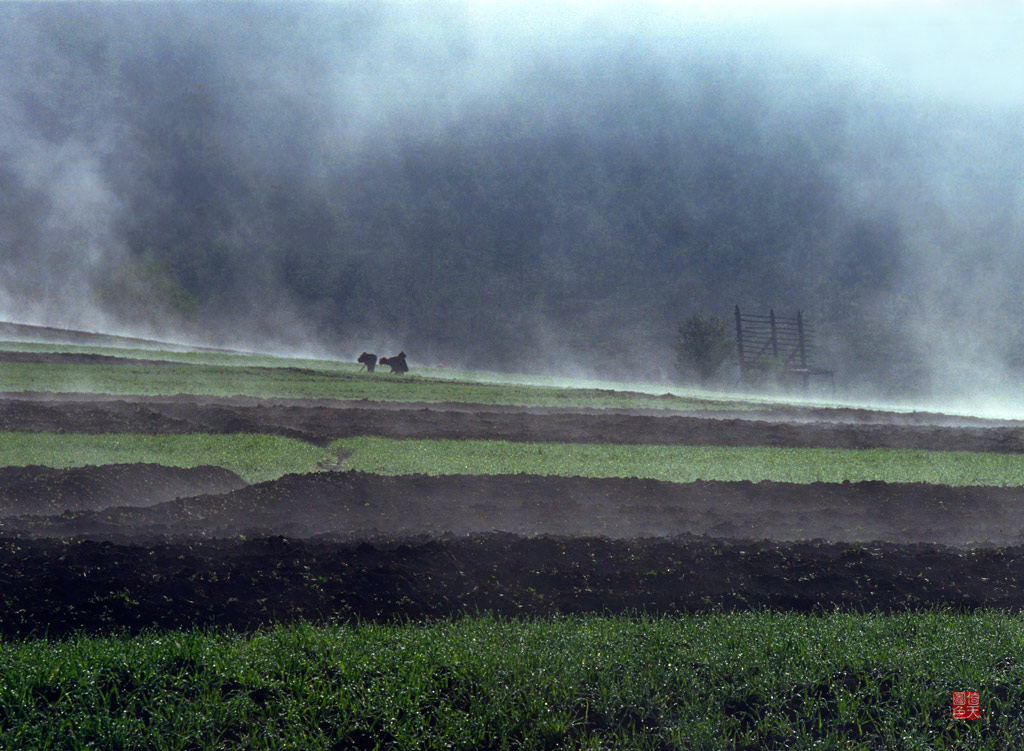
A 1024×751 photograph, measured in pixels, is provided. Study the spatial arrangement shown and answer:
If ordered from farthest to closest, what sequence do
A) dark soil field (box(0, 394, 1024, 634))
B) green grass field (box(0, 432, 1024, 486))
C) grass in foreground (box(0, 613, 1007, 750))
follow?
green grass field (box(0, 432, 1024, 486)), dark soil field (box(0, 394, 1024, 634)), grass in foreground (box(0, 613, 1007, 750))

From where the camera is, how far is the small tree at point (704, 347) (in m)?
41.7

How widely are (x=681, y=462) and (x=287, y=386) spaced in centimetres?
1331

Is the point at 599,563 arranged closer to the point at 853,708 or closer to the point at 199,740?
the point at 853,708

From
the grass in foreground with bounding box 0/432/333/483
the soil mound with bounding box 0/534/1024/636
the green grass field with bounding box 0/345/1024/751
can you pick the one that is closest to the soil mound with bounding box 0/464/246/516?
the grass in foreground with bounding box 0/432/333/483

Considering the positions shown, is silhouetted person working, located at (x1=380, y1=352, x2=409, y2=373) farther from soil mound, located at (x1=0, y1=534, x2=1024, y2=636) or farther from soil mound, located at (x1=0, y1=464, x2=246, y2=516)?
soil mound, located at (x1=0, y1=534, x2=1024, y2=636)

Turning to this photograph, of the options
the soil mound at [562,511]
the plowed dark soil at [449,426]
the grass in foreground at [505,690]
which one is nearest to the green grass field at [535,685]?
the grass in foreground at [505,690]

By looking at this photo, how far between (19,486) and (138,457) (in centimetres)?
302

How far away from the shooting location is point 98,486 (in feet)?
31.4

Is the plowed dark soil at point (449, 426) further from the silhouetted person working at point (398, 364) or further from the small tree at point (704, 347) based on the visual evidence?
the small tree at point (704, 347)

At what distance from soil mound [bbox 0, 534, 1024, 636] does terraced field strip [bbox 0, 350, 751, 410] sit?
49.6 ft

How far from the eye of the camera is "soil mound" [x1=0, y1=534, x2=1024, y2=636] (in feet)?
17.9

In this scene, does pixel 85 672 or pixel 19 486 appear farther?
pixel 19 486

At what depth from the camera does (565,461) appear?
45.0 ft

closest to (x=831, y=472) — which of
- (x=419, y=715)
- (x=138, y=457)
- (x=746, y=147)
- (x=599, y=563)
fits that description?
(x=599, y=563)
